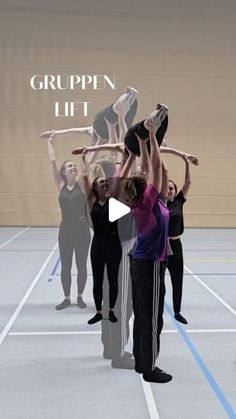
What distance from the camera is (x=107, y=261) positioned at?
264cm

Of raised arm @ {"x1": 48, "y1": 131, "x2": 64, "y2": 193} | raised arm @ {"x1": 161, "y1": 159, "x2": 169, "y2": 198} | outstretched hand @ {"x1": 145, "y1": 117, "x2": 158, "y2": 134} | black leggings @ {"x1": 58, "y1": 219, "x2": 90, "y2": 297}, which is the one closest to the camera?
outstretched hand @ {"x1": 145, "y1": 117, "x2": 158, "y2": 134}

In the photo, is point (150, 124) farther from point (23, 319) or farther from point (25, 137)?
point (25, 137)

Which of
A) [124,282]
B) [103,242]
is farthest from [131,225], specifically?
[124,282]

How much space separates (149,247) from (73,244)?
2511 millimetres

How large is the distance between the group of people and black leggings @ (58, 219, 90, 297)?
1.05 metres

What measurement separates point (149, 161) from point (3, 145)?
11635 millimetres

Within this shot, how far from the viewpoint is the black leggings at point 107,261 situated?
262cm

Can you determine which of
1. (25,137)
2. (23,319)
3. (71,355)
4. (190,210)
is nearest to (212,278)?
(23,319)

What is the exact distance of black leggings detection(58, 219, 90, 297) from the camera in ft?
14.8

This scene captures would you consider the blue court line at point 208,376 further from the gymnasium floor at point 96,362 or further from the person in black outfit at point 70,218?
the person in black outfit at point 70,218

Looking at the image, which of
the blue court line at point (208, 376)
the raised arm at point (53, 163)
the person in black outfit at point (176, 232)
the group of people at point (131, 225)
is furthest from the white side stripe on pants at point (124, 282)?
the raised arm at point (53, 163)

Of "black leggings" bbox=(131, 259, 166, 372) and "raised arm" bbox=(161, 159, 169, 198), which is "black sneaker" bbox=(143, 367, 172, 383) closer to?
"black leggings" bbox=(131, 259, 166, 372)

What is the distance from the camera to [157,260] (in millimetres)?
2275

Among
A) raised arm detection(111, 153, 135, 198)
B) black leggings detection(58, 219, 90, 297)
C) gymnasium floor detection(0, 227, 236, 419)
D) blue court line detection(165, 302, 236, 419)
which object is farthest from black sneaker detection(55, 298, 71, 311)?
raised arm detection(111, 153, 135, 198)
